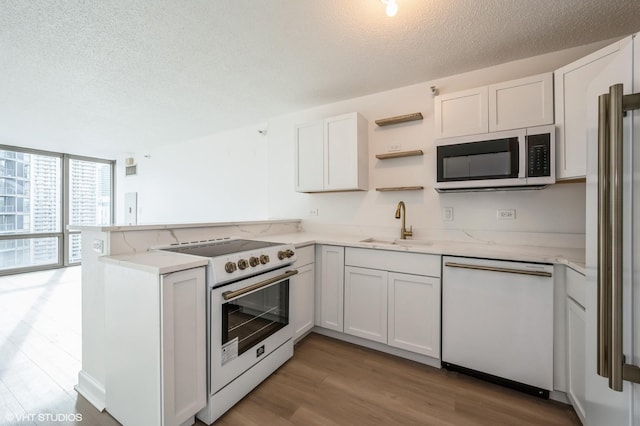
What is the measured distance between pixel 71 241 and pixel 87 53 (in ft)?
16.9

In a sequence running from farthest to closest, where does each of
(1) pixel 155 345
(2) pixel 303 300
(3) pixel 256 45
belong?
1. (2) pixel 303 300
2. (3) pixel 256 45
3. (1) pixel 155 345

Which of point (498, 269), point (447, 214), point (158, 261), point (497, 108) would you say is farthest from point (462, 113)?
point (158, 261)

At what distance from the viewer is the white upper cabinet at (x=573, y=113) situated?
1.68 m

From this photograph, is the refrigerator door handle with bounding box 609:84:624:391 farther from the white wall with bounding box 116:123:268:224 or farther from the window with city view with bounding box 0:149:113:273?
the window with city view with bounding box 0:149:113:273

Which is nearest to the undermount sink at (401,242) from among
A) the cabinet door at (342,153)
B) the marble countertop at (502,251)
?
the marble countertop at (502,251)

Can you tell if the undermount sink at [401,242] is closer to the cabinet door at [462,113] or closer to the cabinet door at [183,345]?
the cabinet door at [462,113]

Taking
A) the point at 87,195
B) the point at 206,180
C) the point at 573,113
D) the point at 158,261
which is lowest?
the point at 158,261

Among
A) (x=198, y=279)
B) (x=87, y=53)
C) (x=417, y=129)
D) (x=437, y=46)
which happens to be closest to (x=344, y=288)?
(x=198, y=279)

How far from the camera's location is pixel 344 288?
2.40m

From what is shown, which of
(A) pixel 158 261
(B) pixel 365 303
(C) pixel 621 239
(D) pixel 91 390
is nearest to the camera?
(C) pixel 621 239

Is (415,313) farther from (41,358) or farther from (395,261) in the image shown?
(41,358)

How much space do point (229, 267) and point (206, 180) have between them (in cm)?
342

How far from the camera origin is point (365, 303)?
7.54ft

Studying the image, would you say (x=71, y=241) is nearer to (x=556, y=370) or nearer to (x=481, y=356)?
(x=481, y=356)
